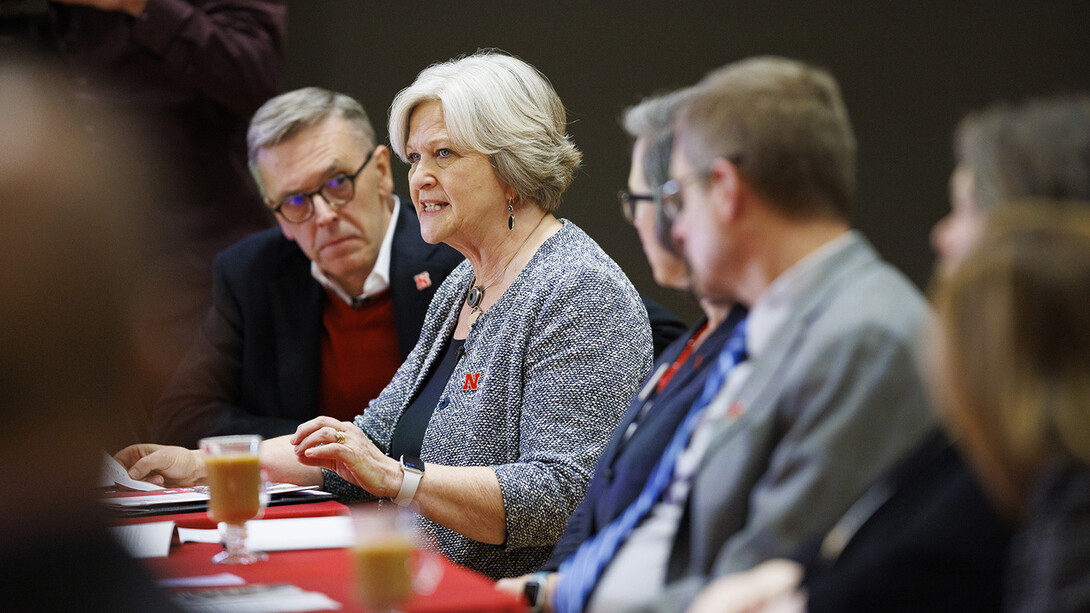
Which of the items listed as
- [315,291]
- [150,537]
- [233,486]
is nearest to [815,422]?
[233,486]

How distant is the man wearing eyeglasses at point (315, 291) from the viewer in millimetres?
3303

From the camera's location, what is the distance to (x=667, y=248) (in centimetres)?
171

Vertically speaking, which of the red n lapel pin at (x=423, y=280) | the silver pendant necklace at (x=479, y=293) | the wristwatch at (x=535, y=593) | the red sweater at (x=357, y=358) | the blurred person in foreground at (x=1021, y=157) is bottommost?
the red sweater at (x=357, y=358)

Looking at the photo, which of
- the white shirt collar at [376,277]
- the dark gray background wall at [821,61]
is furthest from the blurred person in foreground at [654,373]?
the dark gray background wall at [821,61]

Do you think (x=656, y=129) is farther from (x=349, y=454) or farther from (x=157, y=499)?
(x=157, y=499)

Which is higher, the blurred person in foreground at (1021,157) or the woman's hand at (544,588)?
the blurred person in foreground at (1021,157)

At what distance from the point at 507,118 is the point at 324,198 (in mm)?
906

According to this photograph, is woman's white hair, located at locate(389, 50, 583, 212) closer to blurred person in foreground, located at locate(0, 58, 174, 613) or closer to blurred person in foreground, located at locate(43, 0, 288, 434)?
blurred person in foreground, located at locate(43, 0, 288, 434)

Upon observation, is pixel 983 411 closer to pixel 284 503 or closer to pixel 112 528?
pixel 112 528

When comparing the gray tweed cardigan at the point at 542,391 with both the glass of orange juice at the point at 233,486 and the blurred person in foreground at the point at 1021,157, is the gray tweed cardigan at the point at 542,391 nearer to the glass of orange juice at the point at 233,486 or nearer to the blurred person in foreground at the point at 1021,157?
the glass of orange juice at the point at 233,486

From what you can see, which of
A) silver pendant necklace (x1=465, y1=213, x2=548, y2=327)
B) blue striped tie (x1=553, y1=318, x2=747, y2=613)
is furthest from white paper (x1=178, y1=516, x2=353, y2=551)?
silver pendant necklace (x1=465, y1=213, x2=548, y2=327)

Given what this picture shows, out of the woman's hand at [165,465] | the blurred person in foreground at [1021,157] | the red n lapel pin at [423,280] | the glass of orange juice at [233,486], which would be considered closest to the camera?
the blurred person in foreground at [1021,157]

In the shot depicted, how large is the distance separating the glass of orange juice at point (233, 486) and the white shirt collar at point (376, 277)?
1.53 metres

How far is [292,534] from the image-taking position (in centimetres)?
184
